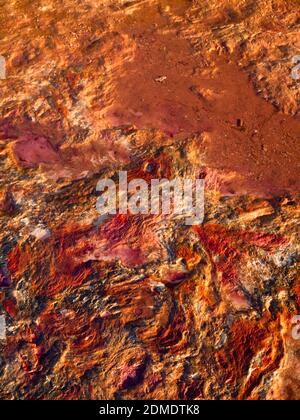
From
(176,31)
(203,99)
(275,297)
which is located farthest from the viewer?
(176,31)

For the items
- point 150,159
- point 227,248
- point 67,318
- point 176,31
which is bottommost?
point 67,318

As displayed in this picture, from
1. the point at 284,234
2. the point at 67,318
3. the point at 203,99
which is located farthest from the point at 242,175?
the point at 67,318

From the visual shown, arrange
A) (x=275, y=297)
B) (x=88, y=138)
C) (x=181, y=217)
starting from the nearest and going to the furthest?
(x=275, y=297) < (x=181, y=217) < (x=88, y=138)

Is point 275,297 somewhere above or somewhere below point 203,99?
below

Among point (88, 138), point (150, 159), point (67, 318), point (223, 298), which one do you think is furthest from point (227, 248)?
point (88, 138)

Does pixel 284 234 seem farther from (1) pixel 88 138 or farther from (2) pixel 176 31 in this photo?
(2) pixel 176 31

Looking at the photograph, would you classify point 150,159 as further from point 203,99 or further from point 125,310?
point 125,310

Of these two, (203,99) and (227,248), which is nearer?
(227,248)
